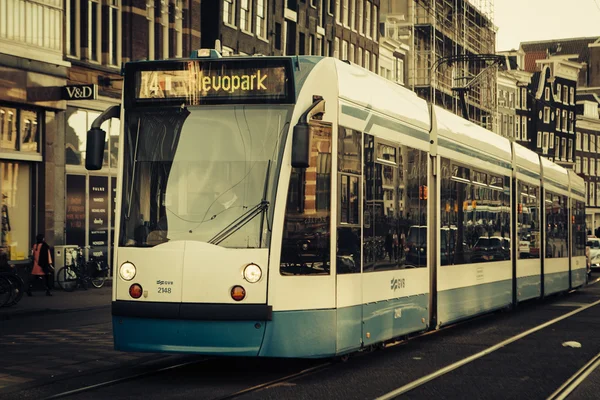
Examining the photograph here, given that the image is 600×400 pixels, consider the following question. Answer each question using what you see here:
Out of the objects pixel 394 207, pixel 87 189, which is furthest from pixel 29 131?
pixel 394 207

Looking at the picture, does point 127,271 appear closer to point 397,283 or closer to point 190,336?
point 190,336

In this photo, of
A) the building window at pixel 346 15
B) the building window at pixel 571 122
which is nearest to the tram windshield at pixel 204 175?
the building window at pixel 346 15

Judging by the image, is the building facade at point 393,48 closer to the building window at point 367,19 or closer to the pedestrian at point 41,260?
the building window at point 367,19

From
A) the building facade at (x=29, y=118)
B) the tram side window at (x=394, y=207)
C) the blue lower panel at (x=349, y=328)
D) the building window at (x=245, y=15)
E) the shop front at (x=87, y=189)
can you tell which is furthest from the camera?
the building window at (x=245, y=15)

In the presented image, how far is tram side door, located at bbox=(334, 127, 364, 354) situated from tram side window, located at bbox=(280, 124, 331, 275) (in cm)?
20

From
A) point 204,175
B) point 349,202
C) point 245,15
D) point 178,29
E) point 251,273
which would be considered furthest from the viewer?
point 245,15

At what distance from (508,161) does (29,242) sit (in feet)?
42.1

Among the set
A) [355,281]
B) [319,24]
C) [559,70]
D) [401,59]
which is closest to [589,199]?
[559,70]

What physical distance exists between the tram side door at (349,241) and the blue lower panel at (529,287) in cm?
902

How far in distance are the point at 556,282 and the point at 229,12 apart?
20.3 metres

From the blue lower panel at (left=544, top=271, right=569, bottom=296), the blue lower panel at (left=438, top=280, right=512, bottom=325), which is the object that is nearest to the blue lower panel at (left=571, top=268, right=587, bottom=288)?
the blue lower panel at (left=544, top=271, right=569, bottom=296)

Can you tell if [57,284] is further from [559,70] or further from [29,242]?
[559,70]

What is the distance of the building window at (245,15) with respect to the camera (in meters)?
42.3

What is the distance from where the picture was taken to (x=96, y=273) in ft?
94.0
